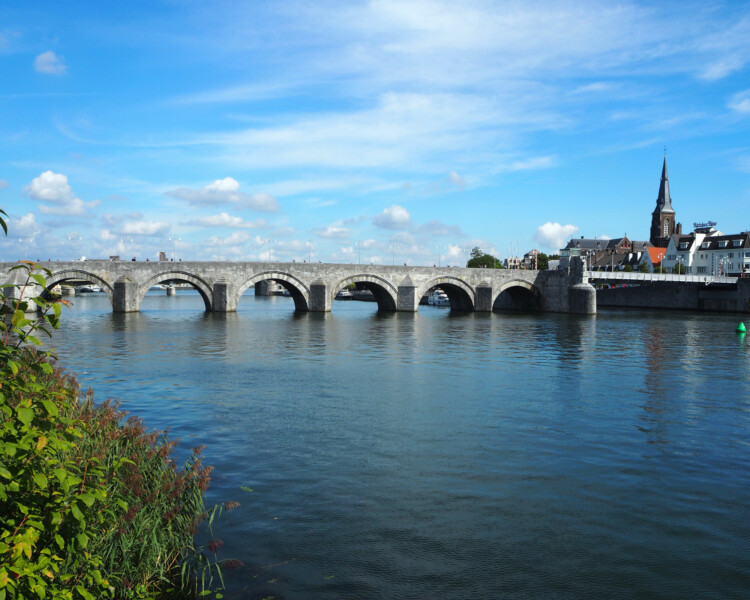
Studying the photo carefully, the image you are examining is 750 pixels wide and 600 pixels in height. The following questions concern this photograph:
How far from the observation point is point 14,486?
4988 millimetres

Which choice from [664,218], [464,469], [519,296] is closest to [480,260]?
[664,218]

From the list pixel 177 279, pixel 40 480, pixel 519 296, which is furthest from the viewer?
pixel 519 296

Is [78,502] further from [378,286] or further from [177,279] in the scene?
[378,286]

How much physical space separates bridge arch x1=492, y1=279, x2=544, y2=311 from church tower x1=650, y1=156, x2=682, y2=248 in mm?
60892

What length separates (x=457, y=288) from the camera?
3137 inches

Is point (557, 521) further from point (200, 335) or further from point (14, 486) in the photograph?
point (200, 335)

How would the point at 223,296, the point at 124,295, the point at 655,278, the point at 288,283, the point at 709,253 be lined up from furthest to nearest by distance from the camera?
the point at 709,253 < the point at 655,278 < the point at 288,283 < the point at 223,296 < the point at 124,295

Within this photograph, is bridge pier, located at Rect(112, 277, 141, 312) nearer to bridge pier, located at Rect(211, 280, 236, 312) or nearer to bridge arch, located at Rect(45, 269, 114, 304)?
bridge arch, located at Rect(45, 269, 114, 304)

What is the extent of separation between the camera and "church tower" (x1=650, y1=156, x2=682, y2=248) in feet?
443

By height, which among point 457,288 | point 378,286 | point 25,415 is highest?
point 378,286

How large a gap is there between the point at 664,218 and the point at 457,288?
77986mm

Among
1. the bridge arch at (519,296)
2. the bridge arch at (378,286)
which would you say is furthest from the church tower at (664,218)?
the bridge arch at (378,286)

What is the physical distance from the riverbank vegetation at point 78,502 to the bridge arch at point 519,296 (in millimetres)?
69356

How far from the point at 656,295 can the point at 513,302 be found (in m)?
20.9
